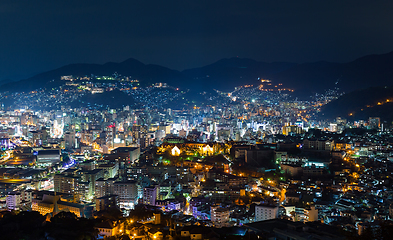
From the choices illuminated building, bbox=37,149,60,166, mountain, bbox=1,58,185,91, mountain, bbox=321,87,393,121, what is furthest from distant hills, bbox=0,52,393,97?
illuminated building, bbox=37,149,60,166

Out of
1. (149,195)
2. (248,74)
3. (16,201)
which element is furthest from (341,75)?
(16,201)

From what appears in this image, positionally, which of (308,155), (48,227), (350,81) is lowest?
(48,227)

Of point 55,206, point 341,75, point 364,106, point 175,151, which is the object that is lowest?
point 55,206

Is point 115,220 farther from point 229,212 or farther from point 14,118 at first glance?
point 14,118

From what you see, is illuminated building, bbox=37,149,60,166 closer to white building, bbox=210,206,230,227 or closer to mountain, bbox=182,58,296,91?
white building, bbox=210,206,230,227

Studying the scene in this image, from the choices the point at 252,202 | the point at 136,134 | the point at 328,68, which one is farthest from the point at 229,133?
the point at 328,68

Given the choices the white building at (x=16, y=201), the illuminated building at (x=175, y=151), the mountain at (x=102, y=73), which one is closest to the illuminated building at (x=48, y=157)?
the illuminated building at (x=175, y=151)

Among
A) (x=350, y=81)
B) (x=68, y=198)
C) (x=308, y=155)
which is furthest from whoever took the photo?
(x=350, y=81)

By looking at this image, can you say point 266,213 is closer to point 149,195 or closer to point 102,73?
point 149,195

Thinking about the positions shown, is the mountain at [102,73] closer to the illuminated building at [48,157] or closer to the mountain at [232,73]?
the mountain at [232,73]
